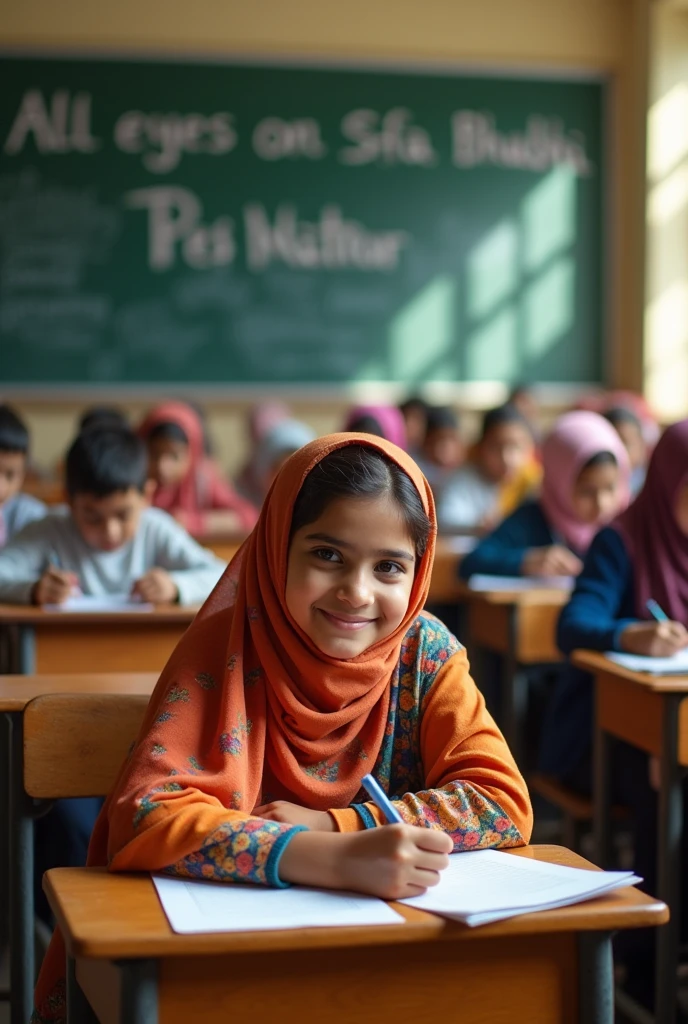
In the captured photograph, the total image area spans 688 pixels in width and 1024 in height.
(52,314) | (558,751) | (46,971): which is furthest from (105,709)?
(52,314)

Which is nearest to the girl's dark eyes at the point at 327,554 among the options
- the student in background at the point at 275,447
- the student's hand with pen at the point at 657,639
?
the student's hand with pen at the point at 657,639

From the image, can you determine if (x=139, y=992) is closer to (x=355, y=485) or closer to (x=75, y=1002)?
(x=75, y=1002)

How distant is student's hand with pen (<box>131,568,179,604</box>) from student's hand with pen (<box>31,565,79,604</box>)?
0.15 meters

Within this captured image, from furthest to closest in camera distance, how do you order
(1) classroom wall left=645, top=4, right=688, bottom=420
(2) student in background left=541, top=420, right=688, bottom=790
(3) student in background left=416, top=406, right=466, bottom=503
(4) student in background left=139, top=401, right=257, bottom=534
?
(1) classroom wall left=645, top=4, right=688, bottom=420 < (3) student in background left=416, top=406, right=466, bottom=503 < (4) student in background left=139, top=401, right=257, bottom=534 < (2) student in background left=541, top=420, right=688, bottom=790

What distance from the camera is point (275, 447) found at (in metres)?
5.83

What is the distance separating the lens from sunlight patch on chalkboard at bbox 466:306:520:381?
7.12 meters

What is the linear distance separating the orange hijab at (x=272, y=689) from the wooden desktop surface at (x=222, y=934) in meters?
0.17

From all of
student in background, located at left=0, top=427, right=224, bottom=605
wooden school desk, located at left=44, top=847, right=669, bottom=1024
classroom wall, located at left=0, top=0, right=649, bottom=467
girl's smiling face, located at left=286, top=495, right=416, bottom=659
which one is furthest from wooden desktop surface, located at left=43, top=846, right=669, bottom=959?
classroom wall, located at left=0, top=0, right=649, bottom=467

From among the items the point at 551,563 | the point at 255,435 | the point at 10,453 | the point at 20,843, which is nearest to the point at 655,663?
the point at 20,843

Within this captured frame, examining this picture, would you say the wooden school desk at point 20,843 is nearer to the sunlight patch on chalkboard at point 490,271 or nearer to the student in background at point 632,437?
the student in background at point 632,437

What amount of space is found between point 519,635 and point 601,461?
26.4 inches

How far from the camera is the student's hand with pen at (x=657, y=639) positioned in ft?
7.72

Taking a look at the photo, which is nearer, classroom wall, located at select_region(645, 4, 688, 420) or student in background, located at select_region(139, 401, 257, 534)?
student in background, located at select_region(139, 401, 257, 534)

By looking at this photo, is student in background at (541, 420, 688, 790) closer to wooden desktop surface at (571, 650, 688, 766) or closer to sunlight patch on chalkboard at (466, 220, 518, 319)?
wooden desktop surface at (571, 650, 688, 766)
